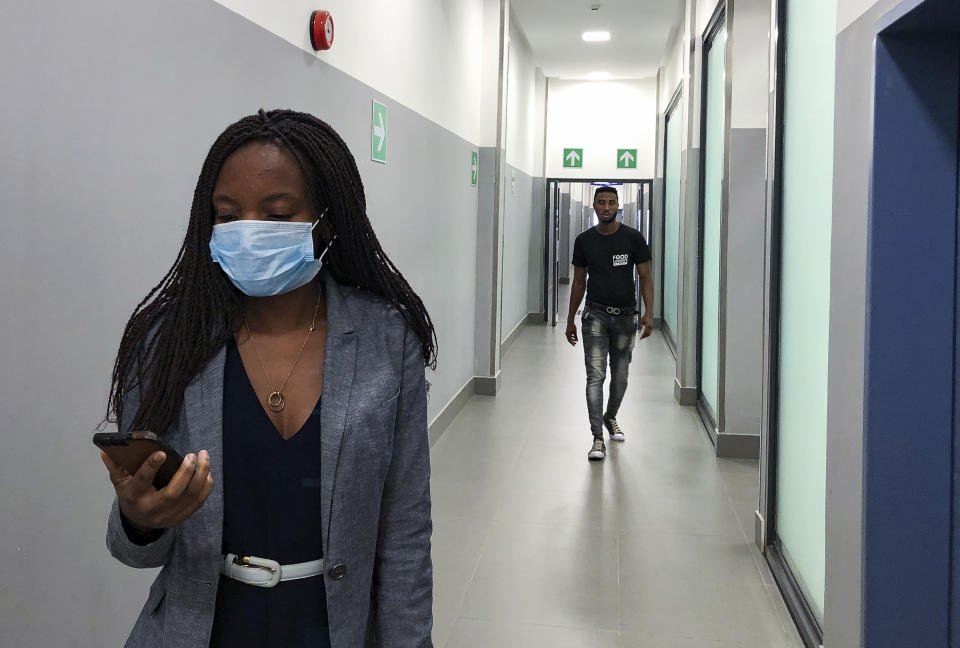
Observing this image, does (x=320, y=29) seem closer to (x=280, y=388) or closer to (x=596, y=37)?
(x=280, y=388)

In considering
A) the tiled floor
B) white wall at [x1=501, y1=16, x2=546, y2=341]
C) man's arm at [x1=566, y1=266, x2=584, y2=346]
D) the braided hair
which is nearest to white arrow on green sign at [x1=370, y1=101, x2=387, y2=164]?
man's arm at [x1=566, y1=266, x2=584, y2=346]

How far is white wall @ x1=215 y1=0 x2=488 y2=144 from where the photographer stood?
333 centimetres

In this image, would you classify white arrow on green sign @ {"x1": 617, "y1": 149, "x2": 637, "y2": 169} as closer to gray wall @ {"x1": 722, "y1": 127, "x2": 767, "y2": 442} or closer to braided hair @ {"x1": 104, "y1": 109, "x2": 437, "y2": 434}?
gray wall @ {"x1": 722, "y1": 127, "x2": 767, "y2": 442}

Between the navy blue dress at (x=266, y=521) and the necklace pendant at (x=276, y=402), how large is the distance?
1.0 inches

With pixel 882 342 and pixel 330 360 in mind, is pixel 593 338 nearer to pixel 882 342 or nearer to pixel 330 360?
pixel 882 342

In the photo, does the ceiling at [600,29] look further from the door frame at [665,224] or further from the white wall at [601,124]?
the door frame at [665,224]

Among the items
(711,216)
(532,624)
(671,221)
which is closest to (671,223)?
(671,221)

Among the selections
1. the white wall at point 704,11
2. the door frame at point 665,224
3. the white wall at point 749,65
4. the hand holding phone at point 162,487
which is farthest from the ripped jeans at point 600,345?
the hand holding phone at point 162,487

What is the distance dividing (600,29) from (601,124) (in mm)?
3005

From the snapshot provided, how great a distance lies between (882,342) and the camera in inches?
87.5

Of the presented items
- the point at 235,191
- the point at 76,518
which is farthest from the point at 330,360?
the point at 76,518

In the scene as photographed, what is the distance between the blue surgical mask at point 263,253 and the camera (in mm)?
1278

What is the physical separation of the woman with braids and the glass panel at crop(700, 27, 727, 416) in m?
4.88

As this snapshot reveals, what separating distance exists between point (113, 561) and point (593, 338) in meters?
3.72
